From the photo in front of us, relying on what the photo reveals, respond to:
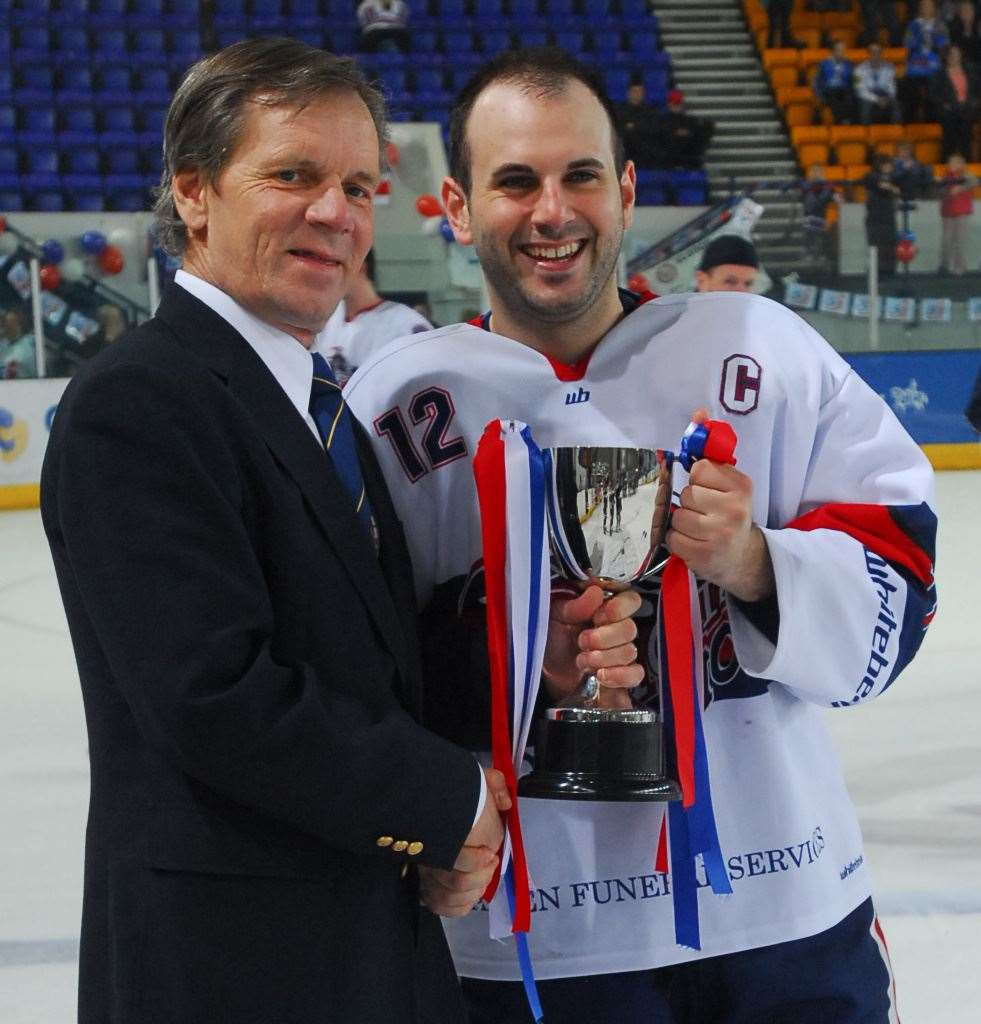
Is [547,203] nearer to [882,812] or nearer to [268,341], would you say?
[268,341]

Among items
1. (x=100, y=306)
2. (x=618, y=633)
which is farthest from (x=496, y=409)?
(x=100, y=306)

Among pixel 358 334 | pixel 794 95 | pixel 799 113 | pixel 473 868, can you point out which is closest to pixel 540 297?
pixel 473 868

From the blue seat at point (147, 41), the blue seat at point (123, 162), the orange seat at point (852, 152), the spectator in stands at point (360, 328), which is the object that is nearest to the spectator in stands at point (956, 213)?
the orange seat at point (852, 152)

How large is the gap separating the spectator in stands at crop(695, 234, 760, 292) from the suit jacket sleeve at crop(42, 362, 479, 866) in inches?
169

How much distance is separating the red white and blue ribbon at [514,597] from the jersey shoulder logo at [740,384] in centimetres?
23

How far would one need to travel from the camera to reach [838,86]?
15070 millimetres

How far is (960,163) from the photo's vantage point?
45.6ft

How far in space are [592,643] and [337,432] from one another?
1.01ft

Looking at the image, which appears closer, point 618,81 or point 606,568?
point 606,568

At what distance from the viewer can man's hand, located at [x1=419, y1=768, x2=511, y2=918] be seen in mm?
1289

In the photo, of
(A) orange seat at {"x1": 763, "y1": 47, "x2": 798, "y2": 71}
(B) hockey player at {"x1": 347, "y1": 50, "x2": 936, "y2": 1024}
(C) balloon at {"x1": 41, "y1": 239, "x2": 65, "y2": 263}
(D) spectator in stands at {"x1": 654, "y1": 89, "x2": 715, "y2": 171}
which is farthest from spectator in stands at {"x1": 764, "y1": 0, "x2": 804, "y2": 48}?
(B) hockey player at {"x1": 347, "y1": 50, "x2": 936, "y2": 1024}

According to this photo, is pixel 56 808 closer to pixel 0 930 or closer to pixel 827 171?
pixel 0 930

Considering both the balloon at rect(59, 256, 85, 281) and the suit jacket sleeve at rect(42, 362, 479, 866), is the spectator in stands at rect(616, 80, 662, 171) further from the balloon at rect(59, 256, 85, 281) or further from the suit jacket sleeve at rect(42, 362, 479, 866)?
the suit jacket sleeve at rect(42, 362, 479, 866)

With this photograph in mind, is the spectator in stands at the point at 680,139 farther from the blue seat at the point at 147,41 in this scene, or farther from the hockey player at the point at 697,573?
the hockey player at the point at 697,573
